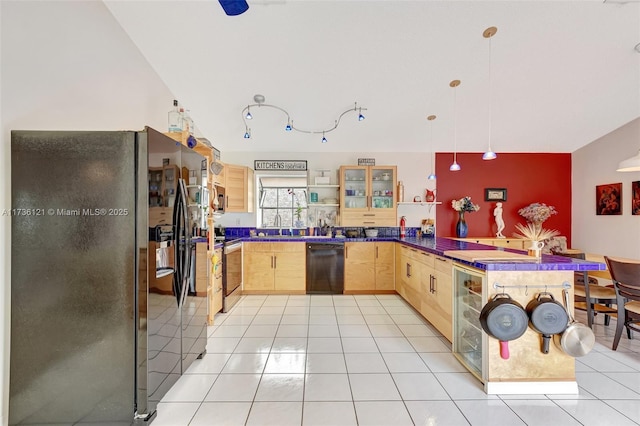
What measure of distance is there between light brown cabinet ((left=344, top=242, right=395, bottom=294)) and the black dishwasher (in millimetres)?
98

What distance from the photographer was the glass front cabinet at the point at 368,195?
4.72 metres

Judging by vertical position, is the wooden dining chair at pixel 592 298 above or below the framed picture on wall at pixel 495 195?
below

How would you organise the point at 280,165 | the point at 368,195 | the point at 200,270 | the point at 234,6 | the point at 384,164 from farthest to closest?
the point at 384,164
the point at 280,165
the point at 368,195
the point at 200,270
the point at 234,6

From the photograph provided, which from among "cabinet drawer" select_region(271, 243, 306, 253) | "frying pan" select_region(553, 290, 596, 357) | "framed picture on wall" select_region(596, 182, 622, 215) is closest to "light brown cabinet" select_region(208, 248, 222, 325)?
"cabinet drawer" select_region(271, 243, 306, 253)

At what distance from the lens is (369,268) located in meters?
4.44

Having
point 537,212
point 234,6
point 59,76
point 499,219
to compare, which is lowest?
point 499,219

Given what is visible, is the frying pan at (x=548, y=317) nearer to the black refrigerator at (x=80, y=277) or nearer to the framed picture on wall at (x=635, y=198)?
the black refrigerator at (x=80, y=277)

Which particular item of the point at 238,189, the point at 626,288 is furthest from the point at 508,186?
the point at 238,189

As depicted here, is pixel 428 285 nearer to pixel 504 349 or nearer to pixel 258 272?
pixel 504 349

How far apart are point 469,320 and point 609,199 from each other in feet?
13.1

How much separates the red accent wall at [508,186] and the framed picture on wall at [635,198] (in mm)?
1024

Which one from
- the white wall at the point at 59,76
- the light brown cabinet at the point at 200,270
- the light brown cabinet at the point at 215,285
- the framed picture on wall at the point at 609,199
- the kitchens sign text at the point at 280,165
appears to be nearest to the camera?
the white wall at the point at 59,76

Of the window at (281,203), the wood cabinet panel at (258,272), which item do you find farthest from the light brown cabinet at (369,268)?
the wood cabinet panel at (258,272)

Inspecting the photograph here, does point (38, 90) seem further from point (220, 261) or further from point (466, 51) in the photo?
point (466, 51)
